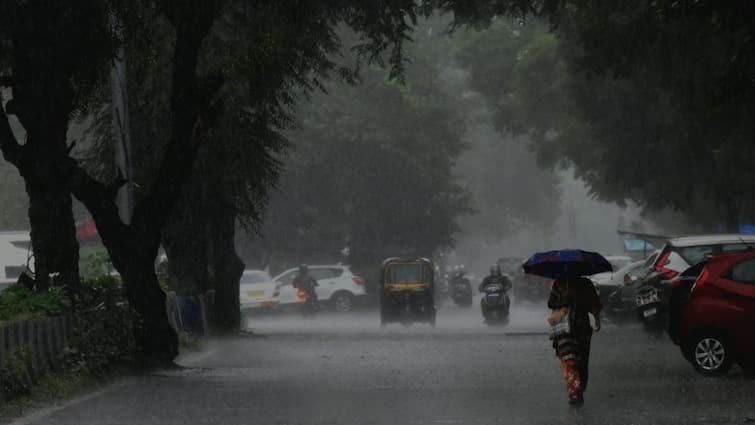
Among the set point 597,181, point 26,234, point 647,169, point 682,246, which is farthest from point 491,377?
point 597,181

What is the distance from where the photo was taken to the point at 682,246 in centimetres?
2633

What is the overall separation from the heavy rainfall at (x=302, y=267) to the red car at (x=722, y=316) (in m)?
0.03

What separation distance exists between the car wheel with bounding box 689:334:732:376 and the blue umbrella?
10.7 feet

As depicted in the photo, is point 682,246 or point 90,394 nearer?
point 90,394

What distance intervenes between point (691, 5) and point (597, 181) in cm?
3814

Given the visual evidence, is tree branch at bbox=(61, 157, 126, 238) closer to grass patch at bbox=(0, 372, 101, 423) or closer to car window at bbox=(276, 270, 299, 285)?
grass patch at bbox=(0, 372, 101, 423)

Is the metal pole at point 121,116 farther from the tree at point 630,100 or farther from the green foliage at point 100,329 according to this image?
the tree at point 630,100

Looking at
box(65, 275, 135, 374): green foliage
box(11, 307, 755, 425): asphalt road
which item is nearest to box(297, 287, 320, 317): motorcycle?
box(11, 307, 755, 425): asphalt road

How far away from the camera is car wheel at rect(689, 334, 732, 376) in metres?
20.0

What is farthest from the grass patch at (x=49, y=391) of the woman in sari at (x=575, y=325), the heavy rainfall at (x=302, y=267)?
the woman in sari at (x=575, y=325)

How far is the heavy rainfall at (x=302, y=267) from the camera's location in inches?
679

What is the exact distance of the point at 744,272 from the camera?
778 inches

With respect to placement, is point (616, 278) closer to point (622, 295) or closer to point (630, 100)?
point (622, 295)

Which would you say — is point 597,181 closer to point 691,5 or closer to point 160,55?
point 160,55
